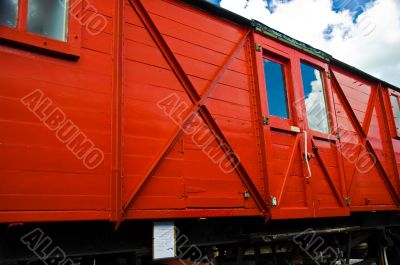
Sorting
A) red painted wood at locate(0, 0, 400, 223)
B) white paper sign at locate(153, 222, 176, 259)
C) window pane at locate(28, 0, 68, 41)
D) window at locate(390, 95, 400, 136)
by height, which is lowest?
white paper sign at locate(153, 222, 176, 259)

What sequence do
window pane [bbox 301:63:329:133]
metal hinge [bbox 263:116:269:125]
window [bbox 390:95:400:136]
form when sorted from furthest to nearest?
1. window [bbox 390:95:400:136]
2. window pane [bbox 301:63:329:133]
3. metal hinge [bbox 263:116:269:125]

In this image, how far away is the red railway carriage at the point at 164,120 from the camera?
280cm

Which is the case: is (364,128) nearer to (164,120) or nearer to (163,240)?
(164,120)

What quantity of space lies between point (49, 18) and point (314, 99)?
12.3 ft

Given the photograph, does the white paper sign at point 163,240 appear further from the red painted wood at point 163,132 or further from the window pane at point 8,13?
the window pane at point 8,13

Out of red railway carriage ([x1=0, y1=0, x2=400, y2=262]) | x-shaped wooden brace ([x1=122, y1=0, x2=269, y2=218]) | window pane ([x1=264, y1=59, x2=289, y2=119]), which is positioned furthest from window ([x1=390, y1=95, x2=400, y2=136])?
x-shaped wooden brace ([x1=122, y1=0, x2=269, y2=218])

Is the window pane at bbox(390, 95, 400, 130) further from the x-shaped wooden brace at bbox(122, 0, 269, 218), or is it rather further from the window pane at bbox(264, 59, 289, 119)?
the x-shaped wooden brace at bbox(122, 0, 269, 218)

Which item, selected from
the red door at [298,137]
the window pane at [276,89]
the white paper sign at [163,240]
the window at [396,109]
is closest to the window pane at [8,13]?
the white paper sign at [163,240]

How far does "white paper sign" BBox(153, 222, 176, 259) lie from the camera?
10.9 feet

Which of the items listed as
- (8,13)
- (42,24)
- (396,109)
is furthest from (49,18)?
(396,109)

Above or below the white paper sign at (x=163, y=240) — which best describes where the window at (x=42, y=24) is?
above

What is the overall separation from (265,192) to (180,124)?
4.36 ft

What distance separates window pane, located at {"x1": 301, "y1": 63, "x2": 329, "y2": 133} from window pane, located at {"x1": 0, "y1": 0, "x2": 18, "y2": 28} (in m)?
3.74

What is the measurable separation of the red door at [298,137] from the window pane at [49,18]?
2.36 meters
